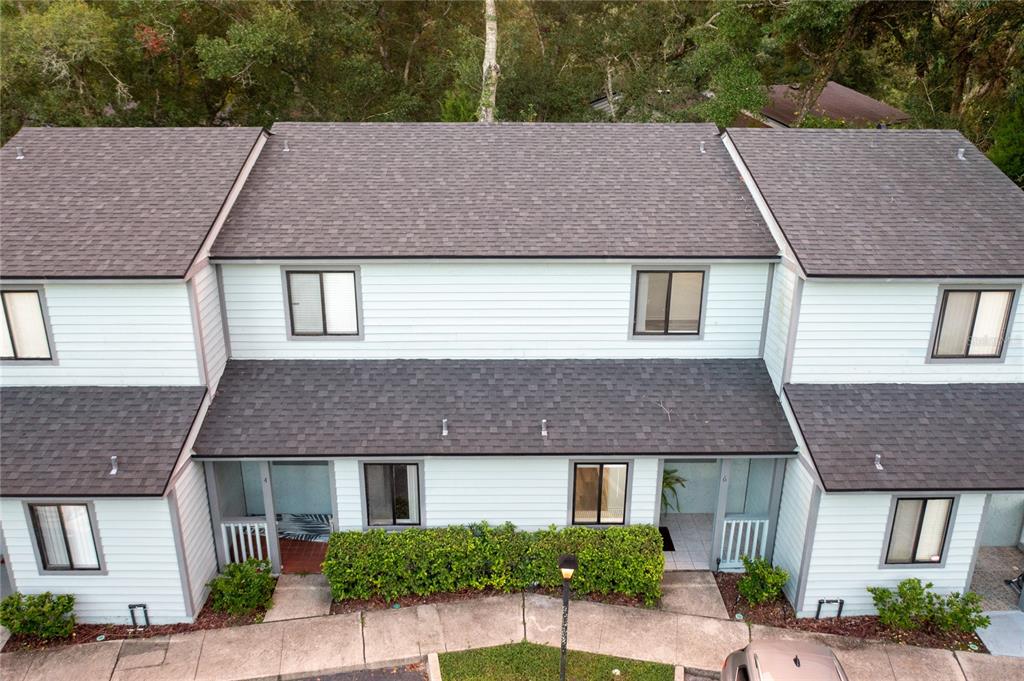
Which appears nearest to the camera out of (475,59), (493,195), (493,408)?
(493,408)

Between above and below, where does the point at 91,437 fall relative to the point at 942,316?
below

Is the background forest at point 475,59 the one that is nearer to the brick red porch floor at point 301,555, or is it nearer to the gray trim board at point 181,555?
the brick red porch floor at point 301,555

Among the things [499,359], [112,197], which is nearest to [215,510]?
[499,359]

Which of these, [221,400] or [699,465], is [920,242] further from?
[221,400]

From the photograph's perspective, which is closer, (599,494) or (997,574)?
(599,494)

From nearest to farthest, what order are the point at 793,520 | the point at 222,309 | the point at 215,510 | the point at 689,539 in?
the point at 793,520, the point at 215,510, the point at 222,309, the point at 689,539

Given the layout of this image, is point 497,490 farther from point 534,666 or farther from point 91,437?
point 91,437
